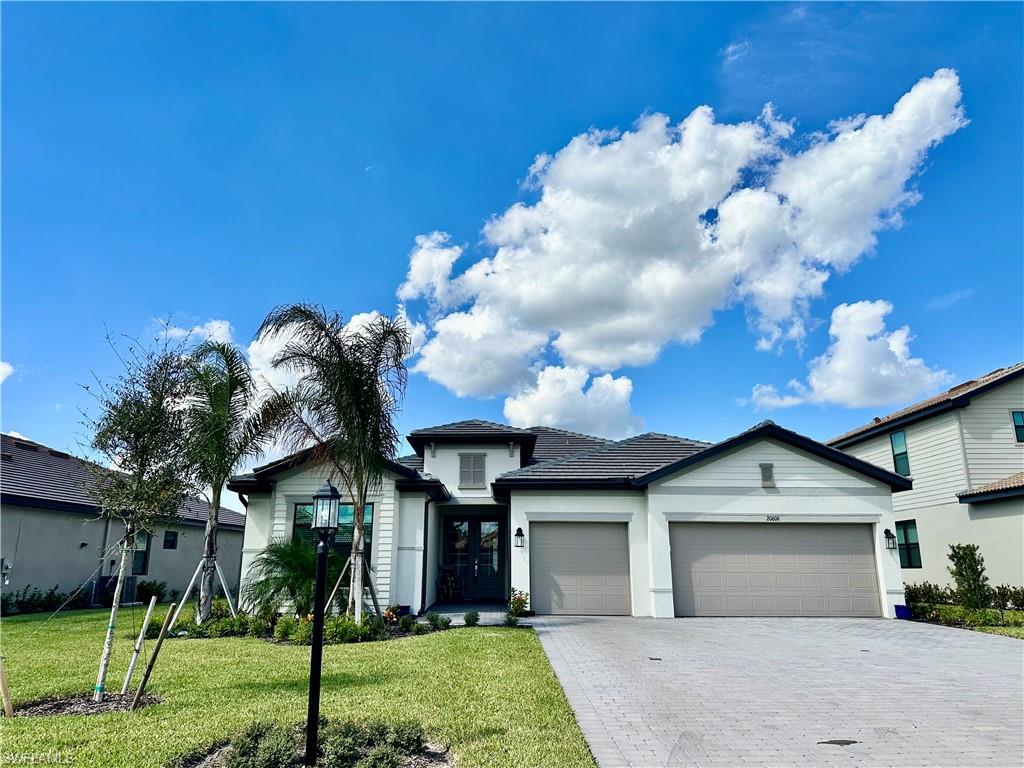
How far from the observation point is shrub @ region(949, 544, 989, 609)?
13.6m

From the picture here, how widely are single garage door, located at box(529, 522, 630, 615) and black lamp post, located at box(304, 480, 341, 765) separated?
9.29m

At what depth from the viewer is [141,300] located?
10.9 meters

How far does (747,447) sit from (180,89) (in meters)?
15.0

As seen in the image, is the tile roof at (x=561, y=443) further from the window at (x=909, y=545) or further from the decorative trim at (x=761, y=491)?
the window at (x=909, y=545)

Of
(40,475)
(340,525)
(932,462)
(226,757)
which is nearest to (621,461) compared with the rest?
(340,525)

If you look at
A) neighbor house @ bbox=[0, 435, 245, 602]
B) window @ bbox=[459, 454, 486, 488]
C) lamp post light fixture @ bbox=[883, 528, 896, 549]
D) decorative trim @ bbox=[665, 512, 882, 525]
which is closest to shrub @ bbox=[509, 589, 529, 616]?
decorative trim @ bbox=[665, 512, 882, 525]

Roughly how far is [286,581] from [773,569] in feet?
37.2

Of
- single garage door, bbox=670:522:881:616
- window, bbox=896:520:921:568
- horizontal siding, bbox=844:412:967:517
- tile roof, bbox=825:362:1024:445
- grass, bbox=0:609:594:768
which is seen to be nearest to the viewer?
grass, bbox=0:609:594:768

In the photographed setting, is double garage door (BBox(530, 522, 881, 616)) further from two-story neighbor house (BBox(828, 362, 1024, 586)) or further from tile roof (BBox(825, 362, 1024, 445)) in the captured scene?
tile roof (BBox(825, 362, 1024, 445))

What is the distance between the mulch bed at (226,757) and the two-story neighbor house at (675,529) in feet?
29.8

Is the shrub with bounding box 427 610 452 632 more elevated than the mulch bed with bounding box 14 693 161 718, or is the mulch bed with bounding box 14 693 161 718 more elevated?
the mulch bed with bounding box 14 693 161 718

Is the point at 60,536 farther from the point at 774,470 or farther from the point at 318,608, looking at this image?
the point at 774,470

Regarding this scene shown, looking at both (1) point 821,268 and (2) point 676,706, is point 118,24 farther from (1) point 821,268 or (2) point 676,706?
(1) point 821,268

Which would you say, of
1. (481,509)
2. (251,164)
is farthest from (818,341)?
(251,164)
